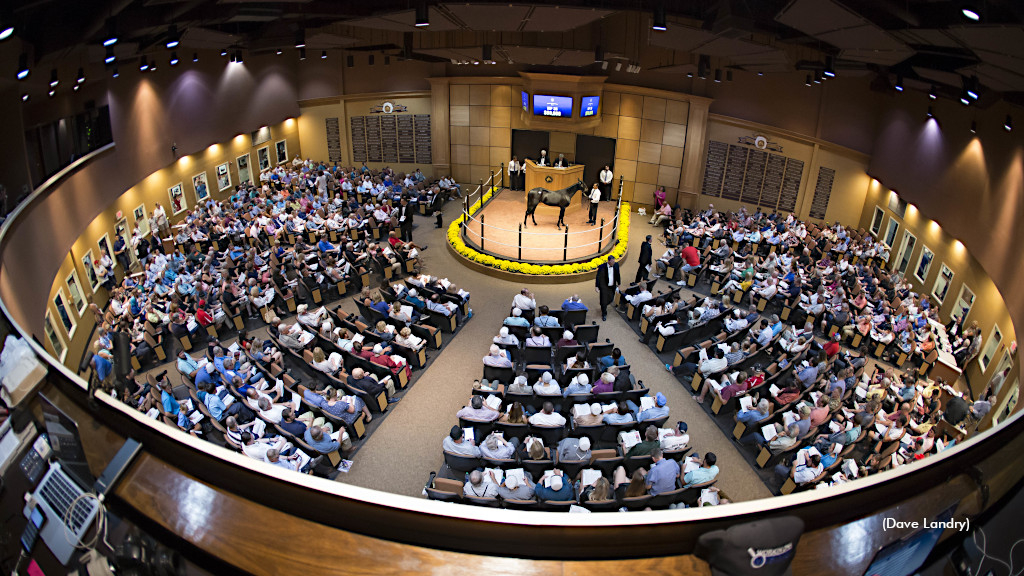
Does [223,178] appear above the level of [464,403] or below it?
above

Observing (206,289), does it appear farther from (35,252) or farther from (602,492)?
(602,492)

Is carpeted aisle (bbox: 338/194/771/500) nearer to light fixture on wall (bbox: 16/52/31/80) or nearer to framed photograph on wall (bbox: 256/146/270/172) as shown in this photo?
light fixture on wall (bbox: 16/52/31/80)

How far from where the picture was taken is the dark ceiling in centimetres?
627

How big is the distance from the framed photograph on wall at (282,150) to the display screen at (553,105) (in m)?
9.90

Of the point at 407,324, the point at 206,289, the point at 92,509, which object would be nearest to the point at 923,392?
the point at 407,324

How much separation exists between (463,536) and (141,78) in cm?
1605

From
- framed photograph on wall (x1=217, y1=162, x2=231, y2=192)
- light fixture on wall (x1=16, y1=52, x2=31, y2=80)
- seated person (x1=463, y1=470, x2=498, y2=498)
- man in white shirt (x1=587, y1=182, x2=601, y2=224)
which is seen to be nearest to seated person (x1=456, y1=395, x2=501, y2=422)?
seated person (x1=463, y1=470, x2=498, y2=498)

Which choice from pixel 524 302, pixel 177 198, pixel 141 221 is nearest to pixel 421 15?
pixel 524 302

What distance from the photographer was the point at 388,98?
68.6 ft

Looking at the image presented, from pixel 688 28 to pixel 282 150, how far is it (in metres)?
16.9

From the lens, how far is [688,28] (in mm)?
8875

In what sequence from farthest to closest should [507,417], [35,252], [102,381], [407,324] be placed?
1. [407,324]
2. [35,252]
3. [507,417]
4. [102,381]

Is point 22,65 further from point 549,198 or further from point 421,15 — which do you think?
point 549,198

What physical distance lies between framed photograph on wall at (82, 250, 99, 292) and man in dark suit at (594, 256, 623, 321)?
1128 centimetres
